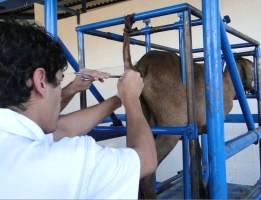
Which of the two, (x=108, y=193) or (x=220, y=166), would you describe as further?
(x=220, y=166)

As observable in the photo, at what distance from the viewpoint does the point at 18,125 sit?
0.84 m

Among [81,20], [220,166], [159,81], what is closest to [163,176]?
[159,81]

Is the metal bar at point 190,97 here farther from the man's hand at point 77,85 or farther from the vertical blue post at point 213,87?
the man's hand at point 77,85

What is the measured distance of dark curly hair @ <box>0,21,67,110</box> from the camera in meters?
0.85

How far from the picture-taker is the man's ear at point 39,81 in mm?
877

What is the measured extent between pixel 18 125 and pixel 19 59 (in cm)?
17

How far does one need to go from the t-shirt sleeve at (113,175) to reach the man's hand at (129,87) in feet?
0.91

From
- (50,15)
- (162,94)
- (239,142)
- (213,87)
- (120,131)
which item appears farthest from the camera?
(162,94)

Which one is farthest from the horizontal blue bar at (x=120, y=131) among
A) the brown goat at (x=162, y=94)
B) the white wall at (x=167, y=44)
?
the white wall at (x=167, y=44)

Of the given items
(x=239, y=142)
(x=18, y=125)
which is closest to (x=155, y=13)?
(x=239, y=142)

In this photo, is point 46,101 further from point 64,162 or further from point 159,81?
point 159,81

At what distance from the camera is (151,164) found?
89 cm

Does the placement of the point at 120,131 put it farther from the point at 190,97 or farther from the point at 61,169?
the point at 61,169

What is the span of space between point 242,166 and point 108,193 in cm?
369
